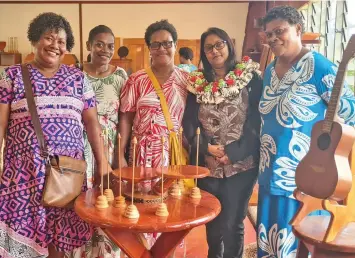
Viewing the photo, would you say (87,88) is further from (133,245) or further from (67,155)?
(133,245)

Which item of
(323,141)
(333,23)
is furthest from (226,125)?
(333,23)

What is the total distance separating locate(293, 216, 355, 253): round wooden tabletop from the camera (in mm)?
1480

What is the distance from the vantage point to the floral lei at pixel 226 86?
2117mm

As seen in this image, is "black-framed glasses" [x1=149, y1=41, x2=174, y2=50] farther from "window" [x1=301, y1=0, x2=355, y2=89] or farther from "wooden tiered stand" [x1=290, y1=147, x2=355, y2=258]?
"window" [x1=301, y1=0, x2=355, y2=89]

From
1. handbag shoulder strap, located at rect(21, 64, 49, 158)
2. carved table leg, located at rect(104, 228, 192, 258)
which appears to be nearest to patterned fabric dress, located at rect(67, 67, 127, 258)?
handbag shoulder strap, located at rect(21, 64, 49, 158)

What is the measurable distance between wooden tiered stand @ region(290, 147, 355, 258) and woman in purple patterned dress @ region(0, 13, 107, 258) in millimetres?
1026

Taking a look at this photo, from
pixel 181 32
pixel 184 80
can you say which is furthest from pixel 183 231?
pixel 181 32

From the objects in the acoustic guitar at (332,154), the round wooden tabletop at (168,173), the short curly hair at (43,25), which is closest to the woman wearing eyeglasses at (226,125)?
the round wooden tabletop at (168,173)

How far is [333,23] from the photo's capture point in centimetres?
464

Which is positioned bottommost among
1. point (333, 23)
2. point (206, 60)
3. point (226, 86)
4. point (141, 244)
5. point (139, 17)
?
point (141, 244)

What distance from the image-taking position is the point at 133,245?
1687 mm

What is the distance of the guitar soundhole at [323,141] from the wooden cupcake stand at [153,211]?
47cm

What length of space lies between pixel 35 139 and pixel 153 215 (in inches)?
26.0

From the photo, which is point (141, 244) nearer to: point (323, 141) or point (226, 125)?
point (226, 125)
